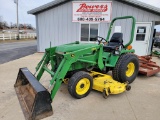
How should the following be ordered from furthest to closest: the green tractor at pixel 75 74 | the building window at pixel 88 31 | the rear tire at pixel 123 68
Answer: the building window at pixel 88 31 < the rear tire at pixel 123 68 < the green tractor at pixel 75 74

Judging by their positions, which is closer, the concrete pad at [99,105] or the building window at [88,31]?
the concrete pad at [99,105]

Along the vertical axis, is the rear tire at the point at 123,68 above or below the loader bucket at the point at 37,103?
above

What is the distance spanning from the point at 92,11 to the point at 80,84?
6.40 m

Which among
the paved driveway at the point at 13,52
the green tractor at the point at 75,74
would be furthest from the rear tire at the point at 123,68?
the paved driveway at the point at 13,52

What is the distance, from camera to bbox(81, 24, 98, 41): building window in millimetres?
8617

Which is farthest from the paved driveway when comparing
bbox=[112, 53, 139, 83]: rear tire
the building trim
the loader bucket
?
bbox=[112, 53, 139, 83]: rear tire

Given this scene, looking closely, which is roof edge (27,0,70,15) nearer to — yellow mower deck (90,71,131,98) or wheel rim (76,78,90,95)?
yellow mower deck (90,71,131,98)

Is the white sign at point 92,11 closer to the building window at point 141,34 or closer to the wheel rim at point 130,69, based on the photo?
the building window at point 141,34

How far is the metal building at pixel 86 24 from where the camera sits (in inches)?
314

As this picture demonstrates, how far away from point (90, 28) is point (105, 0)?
1.85 meters

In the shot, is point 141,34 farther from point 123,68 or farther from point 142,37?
point 123,68

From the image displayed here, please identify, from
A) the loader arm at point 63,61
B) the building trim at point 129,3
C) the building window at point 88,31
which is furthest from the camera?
the building window at point 88,31

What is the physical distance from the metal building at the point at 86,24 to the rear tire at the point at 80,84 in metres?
5.88

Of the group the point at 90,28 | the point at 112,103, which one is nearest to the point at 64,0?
the point at 90,28
